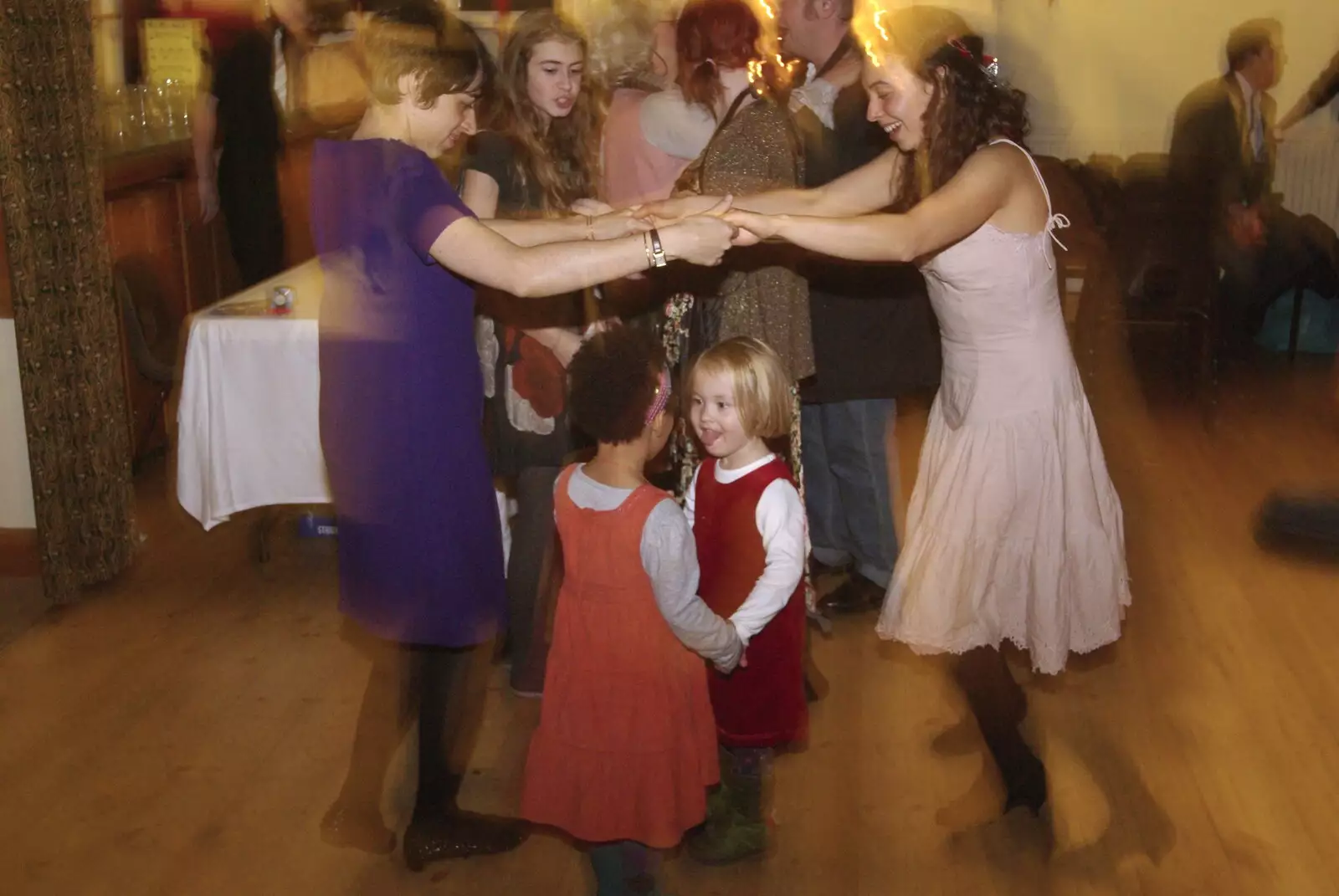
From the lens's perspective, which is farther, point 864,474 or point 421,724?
point 864,474

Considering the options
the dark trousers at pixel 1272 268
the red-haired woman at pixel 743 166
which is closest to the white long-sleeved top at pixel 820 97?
the red-haired woman at pixel 743 166

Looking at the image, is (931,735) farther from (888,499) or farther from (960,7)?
(960,7)

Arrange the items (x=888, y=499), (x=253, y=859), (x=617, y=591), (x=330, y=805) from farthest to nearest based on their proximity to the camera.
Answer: (x=888, y=499) < (x=330, y=805) < (x=253, y=859) < (x=617, y=591)

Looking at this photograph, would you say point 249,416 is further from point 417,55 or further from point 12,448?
point 417,55

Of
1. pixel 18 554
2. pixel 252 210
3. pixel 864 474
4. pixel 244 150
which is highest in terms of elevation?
pixel 244 150

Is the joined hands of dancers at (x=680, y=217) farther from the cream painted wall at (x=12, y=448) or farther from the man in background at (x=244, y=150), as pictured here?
the man in background at (x=244, y=150)

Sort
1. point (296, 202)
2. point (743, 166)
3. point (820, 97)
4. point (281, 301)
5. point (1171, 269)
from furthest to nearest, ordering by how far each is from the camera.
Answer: point (296, 202)
point (1171, 269)
point (281, 301)
point (820, 97)
point (743, 166)

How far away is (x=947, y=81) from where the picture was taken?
2479mm

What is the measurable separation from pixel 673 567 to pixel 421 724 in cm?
72

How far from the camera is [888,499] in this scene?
388cm

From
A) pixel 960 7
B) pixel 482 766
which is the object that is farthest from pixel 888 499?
pixel 960 7

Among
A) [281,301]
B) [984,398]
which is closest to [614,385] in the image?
[984,398]

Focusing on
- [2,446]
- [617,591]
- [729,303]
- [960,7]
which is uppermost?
[960,7]

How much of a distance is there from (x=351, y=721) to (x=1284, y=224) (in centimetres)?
511
